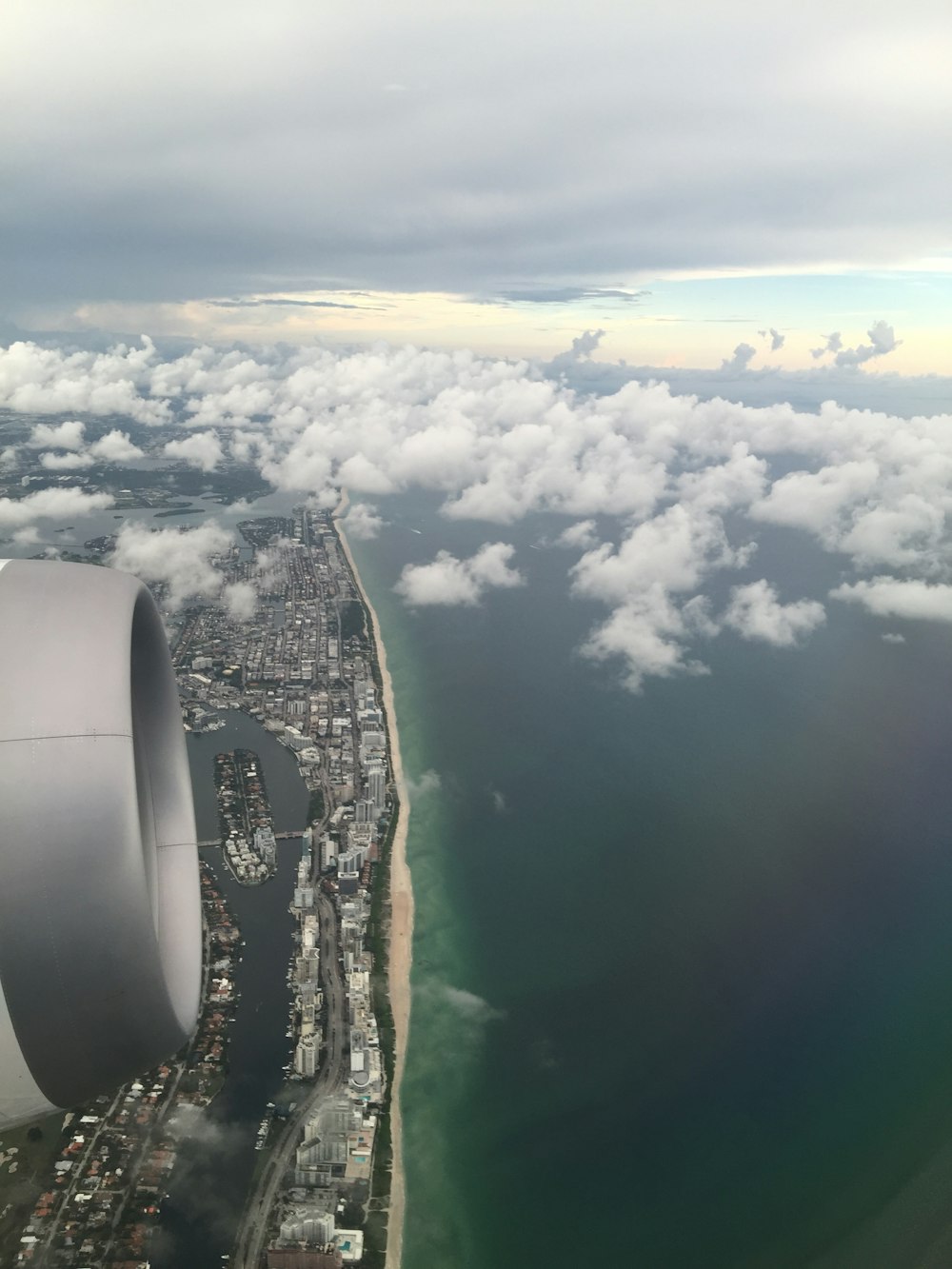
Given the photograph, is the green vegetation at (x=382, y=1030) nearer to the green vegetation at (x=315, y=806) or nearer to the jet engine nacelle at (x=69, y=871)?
the green vegetation at (x=315, y=806)

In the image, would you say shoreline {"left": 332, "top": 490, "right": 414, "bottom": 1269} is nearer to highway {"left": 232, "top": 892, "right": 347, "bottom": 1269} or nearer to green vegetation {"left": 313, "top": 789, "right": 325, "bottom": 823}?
highway {"left": 232, "top": 892, "right": 347, "bottom": 1269}

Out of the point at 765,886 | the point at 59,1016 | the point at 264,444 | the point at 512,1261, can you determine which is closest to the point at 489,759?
the point at 765,886

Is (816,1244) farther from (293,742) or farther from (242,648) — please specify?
(242,648)

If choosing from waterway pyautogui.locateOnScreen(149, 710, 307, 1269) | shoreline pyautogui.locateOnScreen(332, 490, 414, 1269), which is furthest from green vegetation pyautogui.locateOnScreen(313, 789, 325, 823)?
shoreline pyautogui.locateOnScreen(332, 490, 414, 1269)

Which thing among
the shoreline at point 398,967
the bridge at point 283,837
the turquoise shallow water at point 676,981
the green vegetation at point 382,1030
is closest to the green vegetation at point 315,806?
the bridge at point 283,837

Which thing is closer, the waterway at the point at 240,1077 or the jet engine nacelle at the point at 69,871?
the jet engine nacelle at the point at 69,871

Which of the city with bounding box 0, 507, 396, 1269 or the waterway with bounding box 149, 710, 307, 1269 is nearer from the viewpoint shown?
the city with bounding box 0, 507, 396, 1269

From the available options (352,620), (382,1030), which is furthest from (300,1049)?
(352,620)
